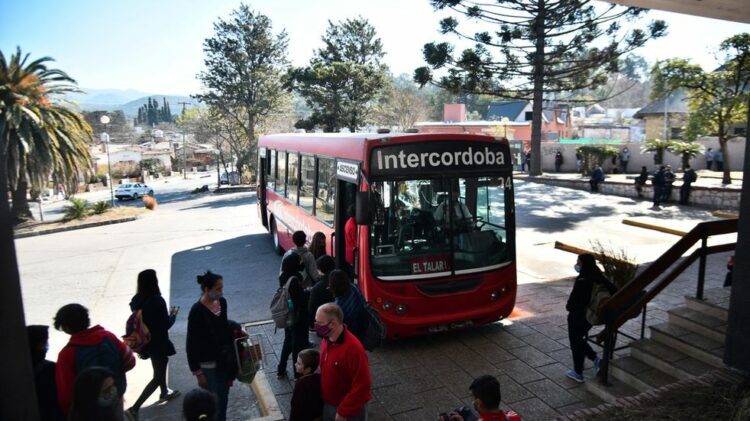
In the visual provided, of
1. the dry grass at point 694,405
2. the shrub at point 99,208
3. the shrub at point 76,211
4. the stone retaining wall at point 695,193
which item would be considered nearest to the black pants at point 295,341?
the dry grass at point 694,405

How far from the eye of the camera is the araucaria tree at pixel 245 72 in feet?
128

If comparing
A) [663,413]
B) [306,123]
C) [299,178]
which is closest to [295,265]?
[663,413]

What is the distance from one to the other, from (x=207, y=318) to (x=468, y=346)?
3.83 meters

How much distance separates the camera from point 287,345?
20.5ft

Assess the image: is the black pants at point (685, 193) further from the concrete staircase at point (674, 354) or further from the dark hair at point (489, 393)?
the dark hair at point (489, 393)

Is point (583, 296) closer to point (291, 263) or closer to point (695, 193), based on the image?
point (291, 263)

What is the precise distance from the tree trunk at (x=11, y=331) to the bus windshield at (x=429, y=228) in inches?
171

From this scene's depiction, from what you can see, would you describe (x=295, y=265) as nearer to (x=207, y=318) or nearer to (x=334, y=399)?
(x=207, y=318)

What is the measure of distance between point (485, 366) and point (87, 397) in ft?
15.1

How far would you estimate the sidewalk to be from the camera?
18.1 feet

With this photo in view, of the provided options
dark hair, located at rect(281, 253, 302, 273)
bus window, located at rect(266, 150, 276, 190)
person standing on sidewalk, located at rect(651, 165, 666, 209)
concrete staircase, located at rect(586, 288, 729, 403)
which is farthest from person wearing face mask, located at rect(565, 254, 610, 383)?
person standing on sidewalk, located at rect(651, 165, 666, 209)

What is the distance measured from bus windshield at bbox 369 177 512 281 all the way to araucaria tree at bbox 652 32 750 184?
1754 centimetres

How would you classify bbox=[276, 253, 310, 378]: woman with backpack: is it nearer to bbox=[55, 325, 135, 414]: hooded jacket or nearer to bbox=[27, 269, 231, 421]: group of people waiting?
bbox=[27, 269, 231, 421]: group of people waiting

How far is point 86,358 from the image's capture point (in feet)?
12.9
